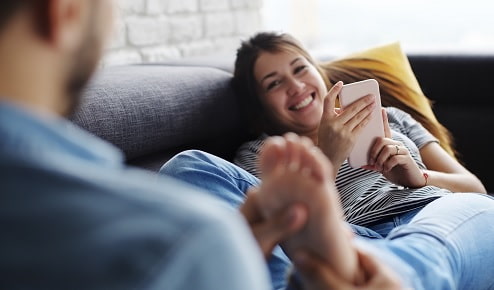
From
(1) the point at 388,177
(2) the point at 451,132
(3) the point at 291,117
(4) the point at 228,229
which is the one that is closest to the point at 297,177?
(4) the point at 228,229

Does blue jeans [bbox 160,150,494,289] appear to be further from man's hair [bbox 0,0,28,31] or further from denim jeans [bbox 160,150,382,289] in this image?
man's hair [bbox 0,0,28,31]

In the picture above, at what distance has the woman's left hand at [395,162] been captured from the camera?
5.33ft

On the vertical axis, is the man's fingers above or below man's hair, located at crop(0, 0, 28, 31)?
below

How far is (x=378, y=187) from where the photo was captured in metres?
1.73

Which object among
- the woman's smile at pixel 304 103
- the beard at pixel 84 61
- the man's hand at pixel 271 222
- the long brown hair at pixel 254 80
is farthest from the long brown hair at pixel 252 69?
the beard at pixel 84 61

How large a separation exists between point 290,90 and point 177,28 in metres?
0.75

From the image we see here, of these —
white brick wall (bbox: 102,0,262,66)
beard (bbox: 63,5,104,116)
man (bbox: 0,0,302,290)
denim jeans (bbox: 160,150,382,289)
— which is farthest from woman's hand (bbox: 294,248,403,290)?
white brick wall (bbox: 102,0,262,66)

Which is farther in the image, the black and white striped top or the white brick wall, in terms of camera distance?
the white brick wall

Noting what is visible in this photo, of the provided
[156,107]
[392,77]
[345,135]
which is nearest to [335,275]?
[345,135]

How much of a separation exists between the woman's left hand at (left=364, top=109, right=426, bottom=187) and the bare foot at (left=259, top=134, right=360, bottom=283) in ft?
2.77

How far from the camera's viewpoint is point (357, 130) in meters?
1.61

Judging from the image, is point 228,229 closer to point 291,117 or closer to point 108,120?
point 108,120

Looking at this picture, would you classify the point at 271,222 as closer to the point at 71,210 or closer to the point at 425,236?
the point at 71,210

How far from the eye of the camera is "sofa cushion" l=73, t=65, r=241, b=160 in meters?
1.52
